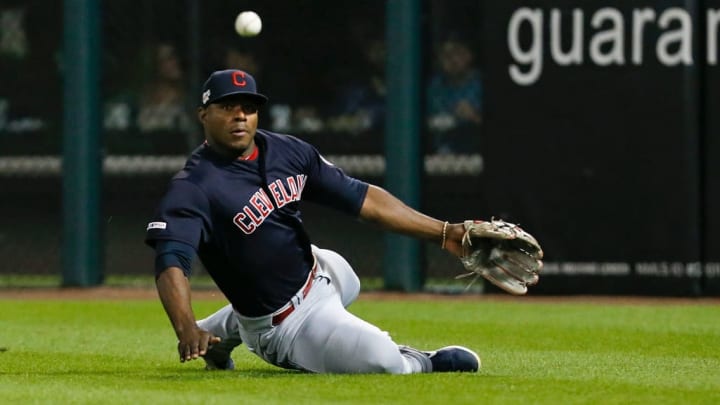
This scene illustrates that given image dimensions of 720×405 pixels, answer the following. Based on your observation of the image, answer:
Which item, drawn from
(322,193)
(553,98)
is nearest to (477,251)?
(322,193)

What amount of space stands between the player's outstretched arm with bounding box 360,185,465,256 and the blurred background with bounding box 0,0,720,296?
4700mm

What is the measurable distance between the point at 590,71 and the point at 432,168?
1543 mm

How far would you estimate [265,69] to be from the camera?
483 inches

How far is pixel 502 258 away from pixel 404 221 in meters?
0.48

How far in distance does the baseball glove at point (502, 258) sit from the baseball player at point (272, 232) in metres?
0.08

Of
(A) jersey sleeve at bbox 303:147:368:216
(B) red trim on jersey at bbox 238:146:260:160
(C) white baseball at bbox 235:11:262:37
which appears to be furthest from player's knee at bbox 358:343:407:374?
(C) white baseball at bbox 235:11:262:37

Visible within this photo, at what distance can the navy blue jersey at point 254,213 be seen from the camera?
6.38 m

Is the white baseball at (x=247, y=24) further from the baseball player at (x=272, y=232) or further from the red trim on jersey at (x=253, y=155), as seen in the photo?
the red trim on jersey at (x=253, y=155)

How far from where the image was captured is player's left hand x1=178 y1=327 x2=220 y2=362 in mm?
5832

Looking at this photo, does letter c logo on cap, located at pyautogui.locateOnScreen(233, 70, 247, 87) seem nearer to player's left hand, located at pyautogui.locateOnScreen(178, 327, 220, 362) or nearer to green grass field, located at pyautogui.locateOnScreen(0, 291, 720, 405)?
player's left hand, located at pyautogui.locateOnScreen(178, 327, 220, 362)

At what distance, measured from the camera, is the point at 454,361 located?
651 cm

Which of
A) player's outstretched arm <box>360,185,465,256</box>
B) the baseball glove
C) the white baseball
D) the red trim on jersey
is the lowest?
the baseball glove

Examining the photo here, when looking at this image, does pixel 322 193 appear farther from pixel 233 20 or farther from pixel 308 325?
pixel 233 20

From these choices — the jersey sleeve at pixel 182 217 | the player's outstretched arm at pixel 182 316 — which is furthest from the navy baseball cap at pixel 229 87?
the player's outstretched arm at pixel 182 316
